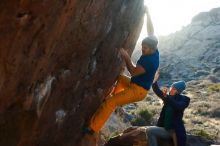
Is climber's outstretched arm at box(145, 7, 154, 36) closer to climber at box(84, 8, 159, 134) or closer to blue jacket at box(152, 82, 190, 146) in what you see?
climber at box(84, 8, 159, 134)

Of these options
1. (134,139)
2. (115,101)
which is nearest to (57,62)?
(115,101)

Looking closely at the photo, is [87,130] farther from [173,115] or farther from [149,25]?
[149,25]

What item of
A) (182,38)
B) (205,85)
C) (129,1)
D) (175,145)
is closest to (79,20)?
(129,1)

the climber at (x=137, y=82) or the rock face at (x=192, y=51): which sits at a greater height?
the climber at (x=137, y=82)

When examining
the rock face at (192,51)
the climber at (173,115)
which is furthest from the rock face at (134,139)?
the rock face at (192,51)

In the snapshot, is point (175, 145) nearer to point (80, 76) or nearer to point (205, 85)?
point (80, 76)

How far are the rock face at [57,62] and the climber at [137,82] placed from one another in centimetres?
38

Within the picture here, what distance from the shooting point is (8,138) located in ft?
29.5

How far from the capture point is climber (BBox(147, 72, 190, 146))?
12.4 m


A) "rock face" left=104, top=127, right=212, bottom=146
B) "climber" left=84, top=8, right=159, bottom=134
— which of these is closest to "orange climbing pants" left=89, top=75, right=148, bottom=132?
"climber" left=84, top=8, right=159, bottom=134

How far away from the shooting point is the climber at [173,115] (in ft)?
40.5

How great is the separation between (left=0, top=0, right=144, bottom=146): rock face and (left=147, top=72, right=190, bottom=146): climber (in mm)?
1501

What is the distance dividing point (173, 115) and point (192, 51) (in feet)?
246

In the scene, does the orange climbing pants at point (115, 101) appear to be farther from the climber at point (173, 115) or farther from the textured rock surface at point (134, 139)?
the textured rock surface at point (134, 139)
